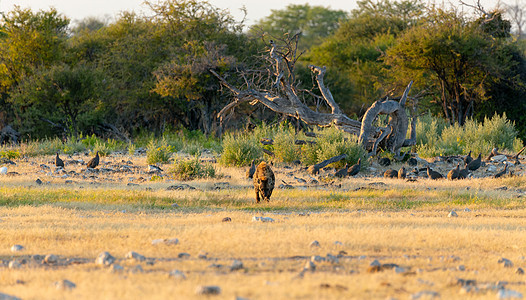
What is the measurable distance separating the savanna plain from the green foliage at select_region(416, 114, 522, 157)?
5117 millimetres

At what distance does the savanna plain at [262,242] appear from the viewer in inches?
172

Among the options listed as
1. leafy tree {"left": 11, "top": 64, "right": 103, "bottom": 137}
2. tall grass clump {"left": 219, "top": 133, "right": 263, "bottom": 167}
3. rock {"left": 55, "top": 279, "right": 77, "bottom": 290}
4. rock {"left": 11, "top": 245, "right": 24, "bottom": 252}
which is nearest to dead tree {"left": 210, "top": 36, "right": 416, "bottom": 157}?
tall grass clump {"left": 219, "top": 133, "right": 263, "bottom": 167}

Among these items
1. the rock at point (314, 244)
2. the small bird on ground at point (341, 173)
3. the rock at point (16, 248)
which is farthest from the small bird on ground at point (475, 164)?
the rock at point (16, 248)

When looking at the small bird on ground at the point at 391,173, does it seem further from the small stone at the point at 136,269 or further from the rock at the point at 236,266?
the small stone at the point at 136,269

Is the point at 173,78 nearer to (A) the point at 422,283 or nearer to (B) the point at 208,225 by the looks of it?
(B) the point at 208,225

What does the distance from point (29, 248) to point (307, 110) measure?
10.5 m

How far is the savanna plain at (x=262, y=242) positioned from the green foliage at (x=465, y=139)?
512 cm

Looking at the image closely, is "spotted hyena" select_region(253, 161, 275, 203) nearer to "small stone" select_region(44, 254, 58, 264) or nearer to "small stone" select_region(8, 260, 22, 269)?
"small stone" select_region(44, 254, 58, 264)

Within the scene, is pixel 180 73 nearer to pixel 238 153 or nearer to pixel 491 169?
pixel 238 153

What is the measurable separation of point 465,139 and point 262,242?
1313 centimetres

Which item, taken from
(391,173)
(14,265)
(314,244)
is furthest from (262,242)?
(391,173)

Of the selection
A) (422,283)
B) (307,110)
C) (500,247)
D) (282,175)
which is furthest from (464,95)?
(422,283)

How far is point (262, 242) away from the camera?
595 centimetres

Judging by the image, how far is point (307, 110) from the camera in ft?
51.3
